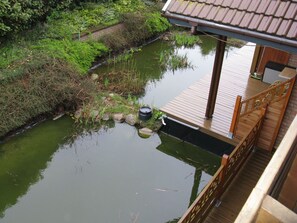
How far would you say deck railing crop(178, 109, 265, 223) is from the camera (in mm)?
4641

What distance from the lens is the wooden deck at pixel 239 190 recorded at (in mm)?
5508

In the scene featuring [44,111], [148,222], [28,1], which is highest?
[28,1]

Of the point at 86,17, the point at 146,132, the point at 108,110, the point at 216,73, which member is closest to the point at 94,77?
the point at 108,110

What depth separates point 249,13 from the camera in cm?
547

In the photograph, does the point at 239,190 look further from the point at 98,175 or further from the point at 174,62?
the point at 174,62

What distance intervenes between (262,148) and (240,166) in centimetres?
86

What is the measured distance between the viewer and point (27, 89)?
26.3 feet

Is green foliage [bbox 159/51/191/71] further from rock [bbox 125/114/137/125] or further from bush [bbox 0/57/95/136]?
rock [bbox 125/114/137/125]

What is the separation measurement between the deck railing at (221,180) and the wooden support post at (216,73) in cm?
121

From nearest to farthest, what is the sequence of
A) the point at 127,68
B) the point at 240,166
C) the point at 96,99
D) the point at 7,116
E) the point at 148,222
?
the point at 148,222 → the point at 240,166 → the point at 7,116 → the point at 96,99 → the point at 127,68

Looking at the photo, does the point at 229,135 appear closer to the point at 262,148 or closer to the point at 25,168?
the point at 262,148

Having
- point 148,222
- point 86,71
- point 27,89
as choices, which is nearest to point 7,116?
point 27,89

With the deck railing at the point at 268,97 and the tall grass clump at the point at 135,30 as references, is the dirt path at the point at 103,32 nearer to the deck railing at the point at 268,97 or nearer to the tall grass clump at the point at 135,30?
the tall grass clump at the point at 135,30

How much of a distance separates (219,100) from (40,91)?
14.6ft
